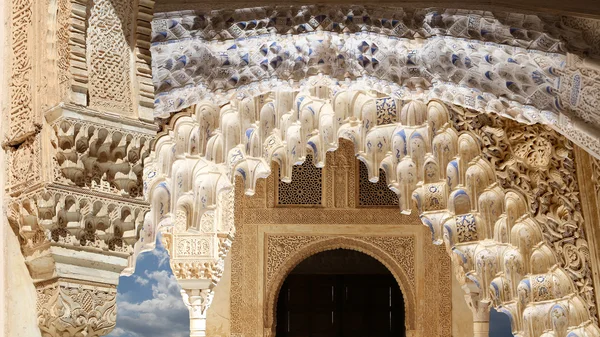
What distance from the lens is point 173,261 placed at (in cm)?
837

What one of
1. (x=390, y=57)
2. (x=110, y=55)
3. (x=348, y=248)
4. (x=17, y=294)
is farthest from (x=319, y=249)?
(x=17, y=294)

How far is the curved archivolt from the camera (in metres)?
6.60

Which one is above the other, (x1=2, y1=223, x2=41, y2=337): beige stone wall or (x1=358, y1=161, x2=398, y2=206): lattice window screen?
(x1=358, y1=161, x2=398, y2=206): lattice window screen

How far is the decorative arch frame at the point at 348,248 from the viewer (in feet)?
34.9

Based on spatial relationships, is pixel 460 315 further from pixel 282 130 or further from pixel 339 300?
pixel 282 130

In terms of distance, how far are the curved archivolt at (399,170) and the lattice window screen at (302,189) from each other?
3.58 m

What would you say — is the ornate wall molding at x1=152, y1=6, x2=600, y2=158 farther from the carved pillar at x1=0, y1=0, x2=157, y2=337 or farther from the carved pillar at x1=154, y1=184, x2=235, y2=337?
the carved pillar at x1=154, y1=184, x2=235, y2=337

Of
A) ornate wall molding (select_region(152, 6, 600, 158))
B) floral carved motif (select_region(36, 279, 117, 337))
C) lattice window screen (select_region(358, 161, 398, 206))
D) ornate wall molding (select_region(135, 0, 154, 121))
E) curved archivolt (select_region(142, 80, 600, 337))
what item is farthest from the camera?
lattice window screen (select_region(358, 161, 398, 206))

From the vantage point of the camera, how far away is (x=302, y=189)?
36.2 feet

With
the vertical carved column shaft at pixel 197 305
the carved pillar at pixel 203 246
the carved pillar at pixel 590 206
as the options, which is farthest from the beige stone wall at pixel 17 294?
the vertical carved column shaft at pixel 197 305

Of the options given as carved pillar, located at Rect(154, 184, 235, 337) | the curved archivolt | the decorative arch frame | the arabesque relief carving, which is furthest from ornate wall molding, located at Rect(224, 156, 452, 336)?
the curved archivolt

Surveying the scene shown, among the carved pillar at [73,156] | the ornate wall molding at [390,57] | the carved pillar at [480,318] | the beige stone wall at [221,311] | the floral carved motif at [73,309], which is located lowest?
the floral carved motif at [73,309]

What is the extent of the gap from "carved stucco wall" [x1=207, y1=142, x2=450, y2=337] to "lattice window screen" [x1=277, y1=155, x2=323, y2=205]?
0.17 ft

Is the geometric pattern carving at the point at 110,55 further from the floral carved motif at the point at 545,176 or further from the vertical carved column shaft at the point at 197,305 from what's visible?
the vertical carved column shaft at the point at 197,305
